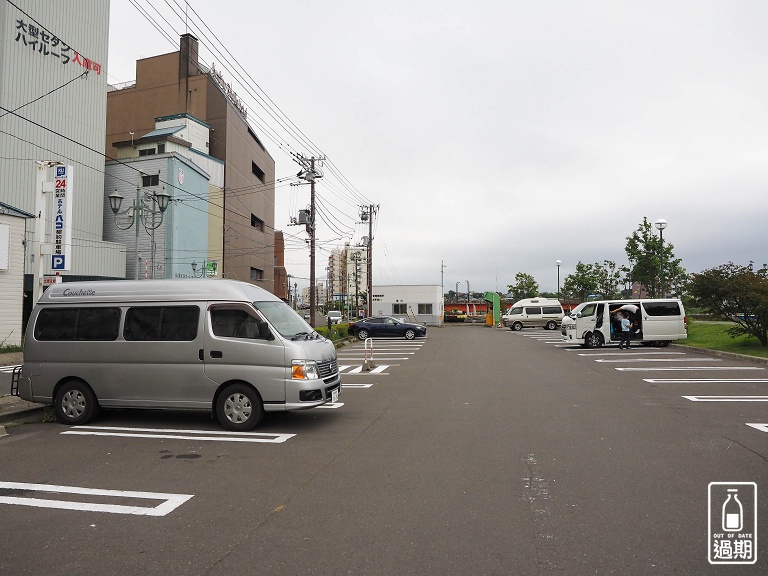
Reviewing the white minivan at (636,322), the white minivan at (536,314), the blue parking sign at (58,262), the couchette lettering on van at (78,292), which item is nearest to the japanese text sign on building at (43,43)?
the blue parking sign at (58,262)

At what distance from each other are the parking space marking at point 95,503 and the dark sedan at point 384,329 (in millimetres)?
28405

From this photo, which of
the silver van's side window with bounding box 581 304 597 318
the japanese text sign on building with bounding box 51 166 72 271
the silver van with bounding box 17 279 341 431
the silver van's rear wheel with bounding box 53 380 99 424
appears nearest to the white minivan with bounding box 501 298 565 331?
the silver van's side window with bounding box 581 304 597 318

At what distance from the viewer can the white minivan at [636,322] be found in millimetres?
23922

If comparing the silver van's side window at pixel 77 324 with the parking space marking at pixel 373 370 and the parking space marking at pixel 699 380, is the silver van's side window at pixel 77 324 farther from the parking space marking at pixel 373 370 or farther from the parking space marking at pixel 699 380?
the parking space marking at pixel 699 380

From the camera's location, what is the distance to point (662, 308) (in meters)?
24.0

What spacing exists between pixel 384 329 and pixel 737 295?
19315 mm

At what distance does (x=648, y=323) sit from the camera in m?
23.9

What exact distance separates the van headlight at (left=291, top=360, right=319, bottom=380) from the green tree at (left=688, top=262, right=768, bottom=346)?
640 inches

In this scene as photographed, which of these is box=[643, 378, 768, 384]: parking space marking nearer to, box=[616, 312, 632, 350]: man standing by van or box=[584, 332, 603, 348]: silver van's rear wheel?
box=[616, 312, 632, 350]: man standing by van

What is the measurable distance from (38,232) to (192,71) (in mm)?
45797

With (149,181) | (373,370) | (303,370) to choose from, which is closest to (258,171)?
(149,181)

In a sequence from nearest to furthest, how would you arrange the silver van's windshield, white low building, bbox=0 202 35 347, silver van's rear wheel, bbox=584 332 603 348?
the silver van's windshield → white low building, bbox=0 202 35 347 → silver van's rear wheel, bbox=584 332 603 348

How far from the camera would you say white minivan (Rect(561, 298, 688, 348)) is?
2392 centimetres

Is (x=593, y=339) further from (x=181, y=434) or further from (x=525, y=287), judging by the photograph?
(x=525, y=287)
